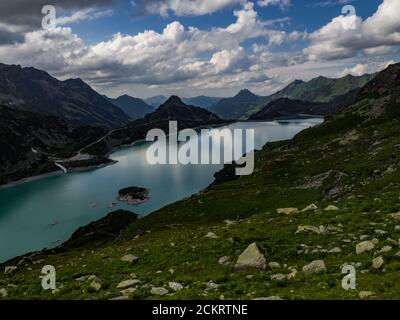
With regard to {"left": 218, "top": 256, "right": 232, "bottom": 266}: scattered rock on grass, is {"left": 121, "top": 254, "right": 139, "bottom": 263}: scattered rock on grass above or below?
below

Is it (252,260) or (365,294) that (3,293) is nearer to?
(252,260)

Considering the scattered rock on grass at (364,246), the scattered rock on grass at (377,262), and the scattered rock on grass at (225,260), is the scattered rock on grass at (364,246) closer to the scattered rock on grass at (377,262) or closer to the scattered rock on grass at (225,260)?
the scattered rock on grass at (377,262)

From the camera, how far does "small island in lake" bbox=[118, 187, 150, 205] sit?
7008 inches

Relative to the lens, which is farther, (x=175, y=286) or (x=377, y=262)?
(x=175, y=286)

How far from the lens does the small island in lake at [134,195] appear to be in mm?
178000

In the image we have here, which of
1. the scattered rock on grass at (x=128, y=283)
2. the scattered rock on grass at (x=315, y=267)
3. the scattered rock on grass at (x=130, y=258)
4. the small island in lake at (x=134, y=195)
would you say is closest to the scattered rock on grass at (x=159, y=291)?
the scattered rock on grass at (x=128, y=283)

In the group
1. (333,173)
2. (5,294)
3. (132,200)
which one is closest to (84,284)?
(5,294)

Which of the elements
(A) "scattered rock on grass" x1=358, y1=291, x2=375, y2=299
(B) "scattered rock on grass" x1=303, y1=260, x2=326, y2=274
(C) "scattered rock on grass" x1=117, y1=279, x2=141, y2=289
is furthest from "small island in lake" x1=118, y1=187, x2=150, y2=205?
(A) "scattered rock on grass" x1=358, y1=291, x2=375, y2=299

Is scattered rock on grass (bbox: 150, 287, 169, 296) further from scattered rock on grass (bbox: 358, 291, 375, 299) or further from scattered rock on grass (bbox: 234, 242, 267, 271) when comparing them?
scattered rock on grass (bbox: 358, 291, 375, 299)

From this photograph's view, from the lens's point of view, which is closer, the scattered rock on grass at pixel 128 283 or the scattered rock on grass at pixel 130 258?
the scattered rock on grass at pixel 128 283

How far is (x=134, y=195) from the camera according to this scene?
18312 centimetres

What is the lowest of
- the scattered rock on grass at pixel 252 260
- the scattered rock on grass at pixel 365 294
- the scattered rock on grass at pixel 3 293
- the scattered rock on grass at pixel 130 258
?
the scattered rock on grass at pixel 3 293

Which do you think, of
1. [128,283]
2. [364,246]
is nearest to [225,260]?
[128,283]
